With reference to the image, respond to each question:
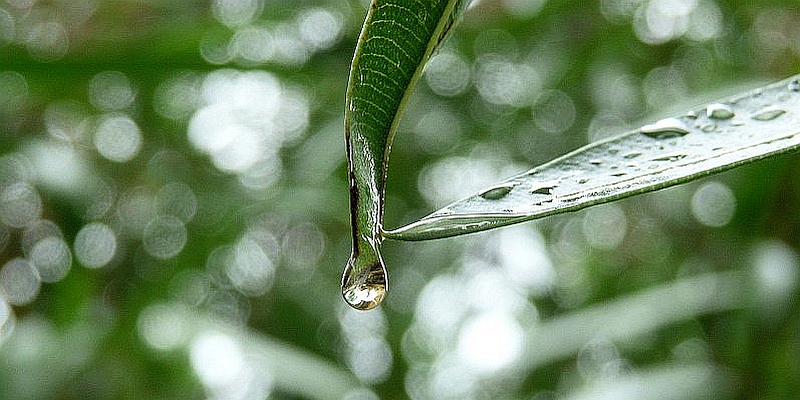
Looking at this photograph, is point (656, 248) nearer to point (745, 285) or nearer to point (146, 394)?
point (745, 285)

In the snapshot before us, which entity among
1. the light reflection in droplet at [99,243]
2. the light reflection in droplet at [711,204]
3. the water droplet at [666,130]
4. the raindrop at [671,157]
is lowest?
the light reflection in droplet at [99,243]

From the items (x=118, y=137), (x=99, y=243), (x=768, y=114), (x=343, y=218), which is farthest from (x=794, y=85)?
(x=118, y=137)

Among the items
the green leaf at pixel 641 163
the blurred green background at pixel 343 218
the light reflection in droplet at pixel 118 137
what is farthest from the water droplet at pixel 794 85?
the light reflection in droplet at pixel 118 137

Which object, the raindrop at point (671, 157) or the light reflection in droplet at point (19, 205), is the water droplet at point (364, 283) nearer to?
the raindrop at point (671, 157)

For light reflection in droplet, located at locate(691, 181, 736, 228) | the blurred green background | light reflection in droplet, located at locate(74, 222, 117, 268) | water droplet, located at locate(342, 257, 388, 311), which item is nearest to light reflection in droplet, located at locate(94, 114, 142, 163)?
the blurred green background

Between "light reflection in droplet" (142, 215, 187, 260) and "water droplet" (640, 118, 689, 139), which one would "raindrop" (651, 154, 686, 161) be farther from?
"light reflection in droplet" (142, 215, 187, 260)

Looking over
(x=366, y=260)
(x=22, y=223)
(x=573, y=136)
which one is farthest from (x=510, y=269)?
(x=366, y=260)
